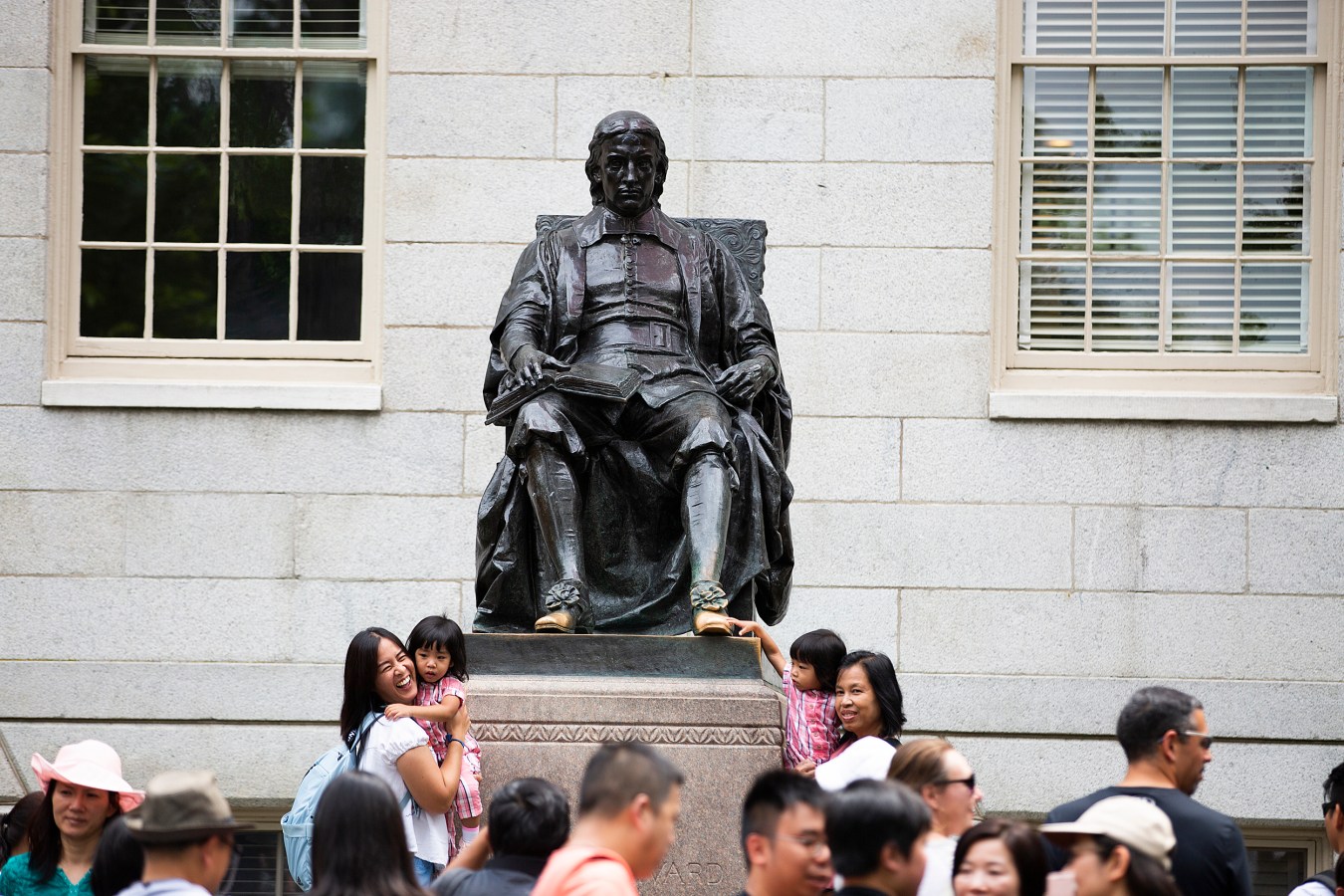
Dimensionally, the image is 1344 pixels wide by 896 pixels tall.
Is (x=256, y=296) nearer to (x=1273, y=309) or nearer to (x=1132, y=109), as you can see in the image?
(x=1132, y=109)

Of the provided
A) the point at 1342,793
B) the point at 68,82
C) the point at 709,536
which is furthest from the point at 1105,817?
the point at 68,82

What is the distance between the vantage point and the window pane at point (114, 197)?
11.1m

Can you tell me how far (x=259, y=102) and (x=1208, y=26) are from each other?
5.28 metres

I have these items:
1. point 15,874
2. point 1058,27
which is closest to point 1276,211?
point 1058,27

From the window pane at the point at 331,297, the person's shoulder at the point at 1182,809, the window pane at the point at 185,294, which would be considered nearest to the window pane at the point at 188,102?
the window pane at the point at 185,294

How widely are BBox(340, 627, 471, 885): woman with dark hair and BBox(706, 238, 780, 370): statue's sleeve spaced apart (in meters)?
2.20

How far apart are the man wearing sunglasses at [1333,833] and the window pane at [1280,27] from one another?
5.82 metres

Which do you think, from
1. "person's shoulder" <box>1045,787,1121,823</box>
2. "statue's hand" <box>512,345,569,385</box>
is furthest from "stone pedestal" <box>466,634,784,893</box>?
"person's shoulder" <box>1045,787,1121,823</box>

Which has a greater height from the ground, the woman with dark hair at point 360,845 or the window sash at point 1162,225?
the window sash at point 1162,225

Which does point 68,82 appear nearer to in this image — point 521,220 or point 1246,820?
point 521,220

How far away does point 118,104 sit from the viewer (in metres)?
11.1

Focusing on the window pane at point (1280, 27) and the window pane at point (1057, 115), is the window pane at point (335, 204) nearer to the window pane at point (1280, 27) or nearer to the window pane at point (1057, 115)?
the window pane at point (1057, 115)

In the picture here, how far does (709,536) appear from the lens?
23.4 ft

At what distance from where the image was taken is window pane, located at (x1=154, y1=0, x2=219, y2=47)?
11.1 metres
